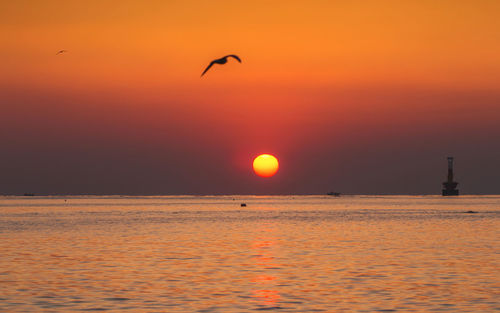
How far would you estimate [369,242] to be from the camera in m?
74.2

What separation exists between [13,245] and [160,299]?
38.2m

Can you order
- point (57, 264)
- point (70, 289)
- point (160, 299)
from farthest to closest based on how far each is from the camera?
point (57, 264), point (70, 289), point (160, 299)

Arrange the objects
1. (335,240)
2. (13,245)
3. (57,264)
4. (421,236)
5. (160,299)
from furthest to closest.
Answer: (421,236), (335,240), (13,245), (57,264), (160,299)

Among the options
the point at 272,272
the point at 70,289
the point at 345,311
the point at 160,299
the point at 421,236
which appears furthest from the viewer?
the point at 421,236

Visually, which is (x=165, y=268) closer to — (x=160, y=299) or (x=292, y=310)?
(x=160, y=299)

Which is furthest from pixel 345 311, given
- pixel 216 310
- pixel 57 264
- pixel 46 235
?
pixel 46 235

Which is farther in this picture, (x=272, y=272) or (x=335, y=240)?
(x=335, y=240)

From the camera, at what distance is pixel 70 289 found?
3959cm

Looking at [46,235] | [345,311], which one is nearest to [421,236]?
[46,235]

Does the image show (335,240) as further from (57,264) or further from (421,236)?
(57,264)

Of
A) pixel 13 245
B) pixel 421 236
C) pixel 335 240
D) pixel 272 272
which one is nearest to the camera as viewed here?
pixel 272 272

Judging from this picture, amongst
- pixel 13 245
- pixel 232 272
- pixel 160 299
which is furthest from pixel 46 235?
pixel 160 299

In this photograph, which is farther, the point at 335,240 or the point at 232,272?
the point at 335,240

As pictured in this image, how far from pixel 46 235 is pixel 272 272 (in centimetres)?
4619
